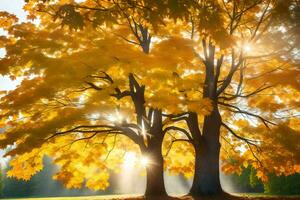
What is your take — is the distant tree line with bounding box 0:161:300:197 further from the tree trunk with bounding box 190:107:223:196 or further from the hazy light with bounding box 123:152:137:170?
the tree trunk with bounding box 190:107:223:196

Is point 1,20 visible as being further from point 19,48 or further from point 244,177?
point 244,177

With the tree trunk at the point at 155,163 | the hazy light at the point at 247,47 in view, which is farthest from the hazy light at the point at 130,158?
the hazy light at the point at 247,47

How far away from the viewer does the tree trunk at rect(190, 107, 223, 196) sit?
1692 cm

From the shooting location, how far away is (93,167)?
19359mm

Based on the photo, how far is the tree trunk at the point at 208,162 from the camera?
16922 millimetres

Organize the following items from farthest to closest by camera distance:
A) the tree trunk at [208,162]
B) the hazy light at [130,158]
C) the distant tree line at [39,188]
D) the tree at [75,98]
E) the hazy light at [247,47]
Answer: the distant tree line at [39,188] → the hazy light at [130,158] → the tree trunk at [208,162] → the hazy light at [247,47] → the tree at [75,98]

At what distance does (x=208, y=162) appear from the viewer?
676 inches

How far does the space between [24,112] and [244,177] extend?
40723 millimetres

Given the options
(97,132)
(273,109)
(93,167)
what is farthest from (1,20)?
(273,109)

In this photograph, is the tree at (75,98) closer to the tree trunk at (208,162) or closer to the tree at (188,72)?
the tree at (188,72)

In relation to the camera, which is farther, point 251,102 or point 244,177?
point 244,177

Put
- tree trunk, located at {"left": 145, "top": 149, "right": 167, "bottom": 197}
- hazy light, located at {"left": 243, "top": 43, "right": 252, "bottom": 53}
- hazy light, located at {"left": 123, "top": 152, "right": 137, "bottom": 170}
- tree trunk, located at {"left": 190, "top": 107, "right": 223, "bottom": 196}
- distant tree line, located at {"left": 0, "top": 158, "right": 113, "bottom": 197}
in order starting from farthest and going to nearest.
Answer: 1. distant tree line, located at {"left": 0, "top": 158, "right": 113, "bottom": 197}
2. hazy light, located at {"left": 123, "top": 152, "right": 137, "bottom": 170}
3. tree trunk, located at {"left": 145, "top": 149, "right": 167, "bottom": 197}
4. tree trunk, located at {"left": 190, "top": 107, "right": 223, "bottom": 196}
5. hazy light, located at {"left": 243, "top": 43, "right": 252, "bottom": 53}

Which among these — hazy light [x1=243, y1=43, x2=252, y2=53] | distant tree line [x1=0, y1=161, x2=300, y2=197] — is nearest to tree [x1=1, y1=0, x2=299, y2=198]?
hazy light [x1=243, y1=43, x2=252, y2=53]

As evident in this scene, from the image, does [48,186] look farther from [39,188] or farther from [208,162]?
[208,162]
